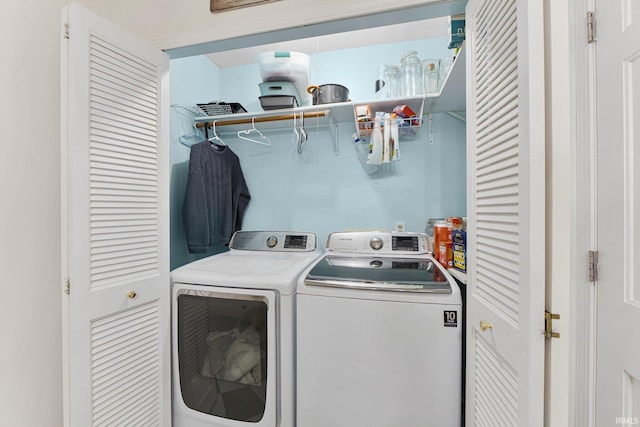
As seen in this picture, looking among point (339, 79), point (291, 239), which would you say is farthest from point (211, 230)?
point (339, 79)

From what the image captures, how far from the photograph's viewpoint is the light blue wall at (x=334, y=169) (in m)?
2.01

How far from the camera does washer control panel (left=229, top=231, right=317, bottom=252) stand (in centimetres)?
198

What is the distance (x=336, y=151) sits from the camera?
7.14 feet

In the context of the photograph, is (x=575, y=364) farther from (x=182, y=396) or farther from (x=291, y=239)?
(x=182, y=396)

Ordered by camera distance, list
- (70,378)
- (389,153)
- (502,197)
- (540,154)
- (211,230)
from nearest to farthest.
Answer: (540,154) < (502,197) < (70,378) < (389,153) < (211,230)

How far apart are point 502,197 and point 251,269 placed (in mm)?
1243

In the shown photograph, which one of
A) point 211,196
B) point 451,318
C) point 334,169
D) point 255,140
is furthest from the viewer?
point 255,140

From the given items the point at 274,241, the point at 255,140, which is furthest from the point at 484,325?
the point at 255,140

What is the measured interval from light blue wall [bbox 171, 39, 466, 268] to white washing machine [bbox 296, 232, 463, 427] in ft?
2.86

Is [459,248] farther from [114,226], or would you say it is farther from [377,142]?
[114,226]

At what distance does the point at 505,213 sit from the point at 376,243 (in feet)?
3.42

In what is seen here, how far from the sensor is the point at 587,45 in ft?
2.33

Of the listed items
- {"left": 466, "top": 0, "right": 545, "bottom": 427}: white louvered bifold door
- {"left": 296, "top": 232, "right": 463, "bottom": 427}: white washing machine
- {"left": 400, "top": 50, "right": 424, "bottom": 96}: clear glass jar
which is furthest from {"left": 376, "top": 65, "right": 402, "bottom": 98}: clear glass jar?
{"left": 296, "top": 232, "right": 463, "bottom": 427}: white washing machine

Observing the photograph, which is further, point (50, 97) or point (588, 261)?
point (50, 97)
